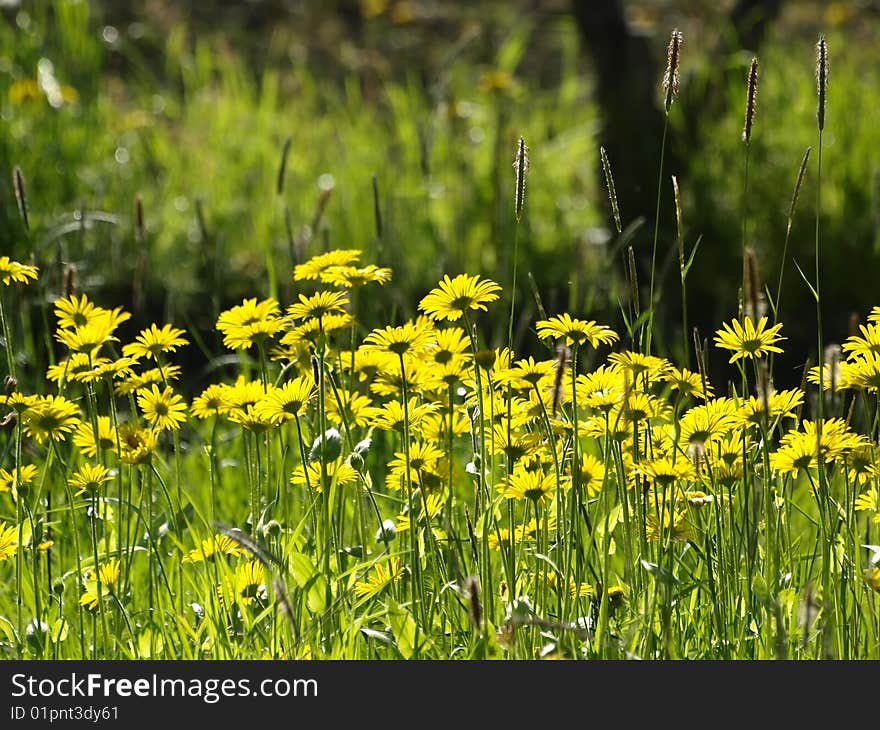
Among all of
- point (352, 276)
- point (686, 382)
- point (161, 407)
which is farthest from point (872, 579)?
point (161, 407)

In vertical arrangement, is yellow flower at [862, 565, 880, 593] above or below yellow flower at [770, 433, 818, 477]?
below

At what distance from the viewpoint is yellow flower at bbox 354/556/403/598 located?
196 cm

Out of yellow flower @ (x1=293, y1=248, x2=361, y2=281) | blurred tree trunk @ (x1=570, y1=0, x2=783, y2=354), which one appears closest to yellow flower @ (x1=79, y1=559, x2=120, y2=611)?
yellow flower @ (x1=293, y1=248, x2=361, y2=281)

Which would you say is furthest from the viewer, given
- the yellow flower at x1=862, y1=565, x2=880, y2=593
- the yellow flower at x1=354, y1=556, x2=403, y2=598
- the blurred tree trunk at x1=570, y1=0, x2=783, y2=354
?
the blurred tree trunk at x1=570, y1=0, x2=783, y2=354

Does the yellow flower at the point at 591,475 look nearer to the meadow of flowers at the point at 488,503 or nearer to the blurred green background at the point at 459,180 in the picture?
the meadow of flowers at the point at 488,503

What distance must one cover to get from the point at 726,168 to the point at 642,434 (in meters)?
3.08

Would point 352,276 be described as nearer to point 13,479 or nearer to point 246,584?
point 246,584

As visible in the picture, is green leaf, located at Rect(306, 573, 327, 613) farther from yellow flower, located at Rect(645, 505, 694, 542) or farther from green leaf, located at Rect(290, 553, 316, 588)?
yellow flower, located at Rect(645, 505, 694, 542)

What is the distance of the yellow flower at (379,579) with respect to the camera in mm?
1965

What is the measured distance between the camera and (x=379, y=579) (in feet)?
6.70

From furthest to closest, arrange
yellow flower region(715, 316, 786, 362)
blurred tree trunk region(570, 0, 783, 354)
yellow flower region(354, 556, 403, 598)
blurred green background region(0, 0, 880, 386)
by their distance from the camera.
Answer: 1. blurred tree trunk region(570, 0, 783, 354)
2. blurred green background region(0, 0, 880, 386)
3. yellow flower region(354, 556, 403, 598)
4. yellow flower region(715, 316, 786, 362)

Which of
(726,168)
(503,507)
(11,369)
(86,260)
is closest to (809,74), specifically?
(726,168)

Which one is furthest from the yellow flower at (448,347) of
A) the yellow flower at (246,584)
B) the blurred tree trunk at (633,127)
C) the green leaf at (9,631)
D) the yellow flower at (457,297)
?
the blurred tree trunk at (633,127)

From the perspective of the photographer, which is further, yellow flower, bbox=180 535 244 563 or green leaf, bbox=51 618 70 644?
yellow flower, bbox=180 535 244 563
